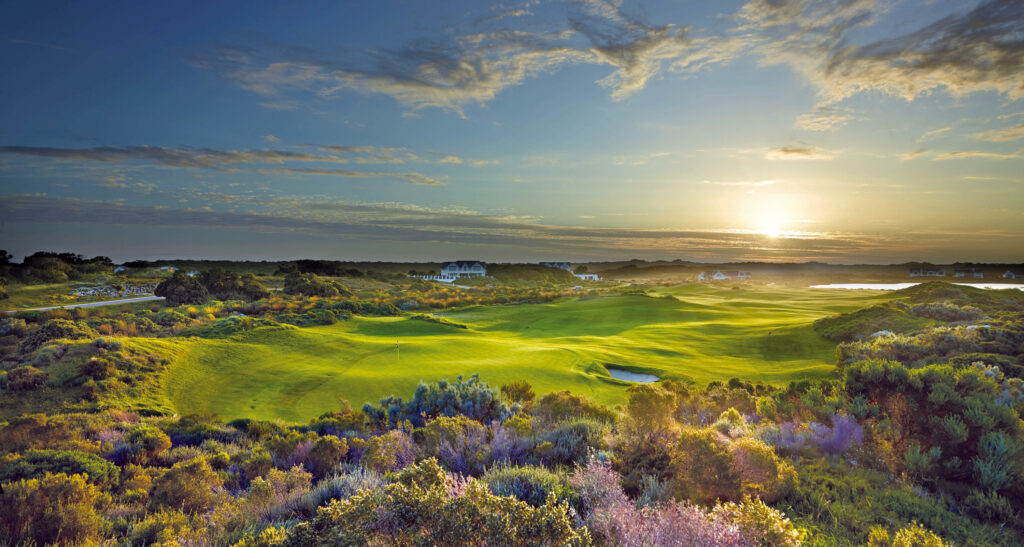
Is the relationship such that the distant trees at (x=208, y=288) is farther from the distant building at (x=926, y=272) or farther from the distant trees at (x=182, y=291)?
the distant building at (x=926, y=272)

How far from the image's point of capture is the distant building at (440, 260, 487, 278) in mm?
127125

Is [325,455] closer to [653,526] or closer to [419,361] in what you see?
[653,526]

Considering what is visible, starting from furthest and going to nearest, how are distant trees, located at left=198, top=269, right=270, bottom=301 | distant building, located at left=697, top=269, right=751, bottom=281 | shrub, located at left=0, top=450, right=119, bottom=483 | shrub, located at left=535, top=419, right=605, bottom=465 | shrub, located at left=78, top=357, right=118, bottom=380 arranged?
distant building, located at left=697, top=269, right=751, bottom=281 < distant trees, located at left=198, top=269, right=270, bottom=301 < shrub, located at left=78, top=357, right=118, bottom=380 < shrub, located at left=535, top=419, right=605, bottom=465 < shrub, located at left=0, top=450, right=119, bottom=483

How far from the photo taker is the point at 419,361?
17.7 metres

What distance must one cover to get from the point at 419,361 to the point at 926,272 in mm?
109402

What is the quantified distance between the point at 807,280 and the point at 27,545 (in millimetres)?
112614

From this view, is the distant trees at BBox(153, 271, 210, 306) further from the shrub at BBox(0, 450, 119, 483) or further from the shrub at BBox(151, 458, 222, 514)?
the shrub at BBox(151, 458, 222, 514)

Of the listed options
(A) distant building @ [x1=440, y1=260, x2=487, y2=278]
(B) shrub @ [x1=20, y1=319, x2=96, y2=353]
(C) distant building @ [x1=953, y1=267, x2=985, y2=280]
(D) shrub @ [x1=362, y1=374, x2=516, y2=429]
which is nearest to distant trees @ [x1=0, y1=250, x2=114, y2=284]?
(B) shrub @ [x1=20, y1=319, x2=96, y2=353]

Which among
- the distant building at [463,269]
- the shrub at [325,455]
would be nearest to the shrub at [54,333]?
the shrub at [325,455]

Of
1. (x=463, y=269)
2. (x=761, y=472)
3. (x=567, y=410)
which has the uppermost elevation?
(x=761, y=472)

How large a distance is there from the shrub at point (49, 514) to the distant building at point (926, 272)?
10743cm

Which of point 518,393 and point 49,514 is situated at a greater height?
point 49,514

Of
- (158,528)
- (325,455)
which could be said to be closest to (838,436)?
(325,455)

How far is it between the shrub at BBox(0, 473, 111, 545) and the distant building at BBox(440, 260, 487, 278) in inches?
4776
